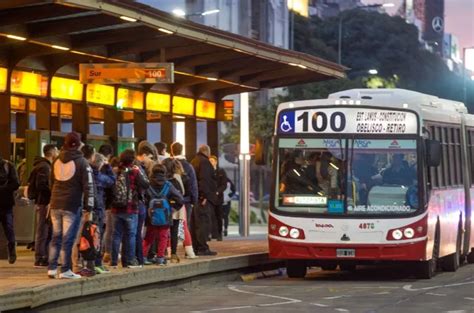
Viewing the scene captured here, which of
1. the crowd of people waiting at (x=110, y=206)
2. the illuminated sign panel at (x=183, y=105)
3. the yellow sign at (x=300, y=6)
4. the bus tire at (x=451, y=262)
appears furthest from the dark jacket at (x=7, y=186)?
the yellow sign at (x=300, y=6)

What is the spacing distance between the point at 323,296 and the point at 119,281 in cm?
299

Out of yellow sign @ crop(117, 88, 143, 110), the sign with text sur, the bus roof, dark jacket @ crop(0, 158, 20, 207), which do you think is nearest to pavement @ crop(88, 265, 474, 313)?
dark jacket @ crop(0, 158, 20, 207)

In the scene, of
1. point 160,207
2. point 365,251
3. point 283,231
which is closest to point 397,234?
point 365,251

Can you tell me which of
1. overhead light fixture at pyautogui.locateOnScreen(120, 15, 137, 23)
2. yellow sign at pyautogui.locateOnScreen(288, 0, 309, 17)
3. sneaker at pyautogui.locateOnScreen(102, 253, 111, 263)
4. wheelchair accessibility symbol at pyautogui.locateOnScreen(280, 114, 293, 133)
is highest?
yellow sign at pyautogui.locateOnScreen(288, 0, 309, 17)

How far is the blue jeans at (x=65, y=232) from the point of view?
14.9 m

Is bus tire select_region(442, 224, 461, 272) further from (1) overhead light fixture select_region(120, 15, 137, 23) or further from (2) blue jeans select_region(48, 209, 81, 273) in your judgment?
(2) blue jeans select_region(48, 209, 81, 273)

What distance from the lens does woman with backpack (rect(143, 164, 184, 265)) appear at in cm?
1770

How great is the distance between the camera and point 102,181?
52.9 ft

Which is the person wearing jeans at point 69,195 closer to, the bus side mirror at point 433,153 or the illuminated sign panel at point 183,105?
the bus side mirror at point 433,153

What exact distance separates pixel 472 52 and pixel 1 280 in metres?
56.6

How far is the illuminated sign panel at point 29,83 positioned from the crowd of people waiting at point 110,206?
342cm

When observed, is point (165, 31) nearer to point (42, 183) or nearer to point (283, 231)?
point (283, 231)

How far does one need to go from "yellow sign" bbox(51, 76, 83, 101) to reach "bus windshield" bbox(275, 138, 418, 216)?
5438 mm

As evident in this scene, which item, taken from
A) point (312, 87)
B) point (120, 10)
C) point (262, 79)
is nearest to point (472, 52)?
point (312, 87)
